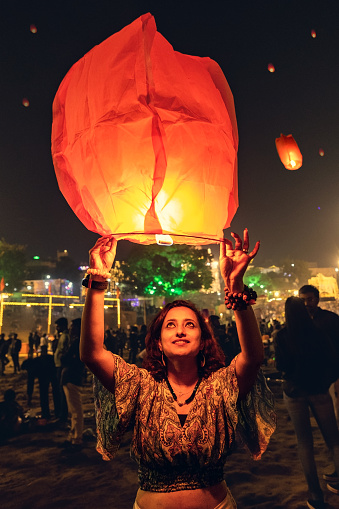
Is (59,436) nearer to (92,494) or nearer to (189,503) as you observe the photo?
(92,494)

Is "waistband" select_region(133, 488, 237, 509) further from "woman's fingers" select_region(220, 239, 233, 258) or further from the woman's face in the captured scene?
"woman's fingers" select_region(220, 239, 233, 258)

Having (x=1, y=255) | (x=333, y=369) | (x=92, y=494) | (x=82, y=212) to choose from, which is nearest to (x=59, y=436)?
(x=92, y=494)

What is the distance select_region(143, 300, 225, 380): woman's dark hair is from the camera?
90.0 inches

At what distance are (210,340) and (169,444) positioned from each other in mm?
736

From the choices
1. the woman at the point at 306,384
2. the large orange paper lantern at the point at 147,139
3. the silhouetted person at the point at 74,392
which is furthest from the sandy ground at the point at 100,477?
the large orange paper lantern at the point at 147,139

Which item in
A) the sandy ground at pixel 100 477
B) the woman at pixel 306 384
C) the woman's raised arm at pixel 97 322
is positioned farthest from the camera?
the sandy ground at pixel 100 477

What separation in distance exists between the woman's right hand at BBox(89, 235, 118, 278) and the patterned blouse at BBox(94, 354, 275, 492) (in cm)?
63

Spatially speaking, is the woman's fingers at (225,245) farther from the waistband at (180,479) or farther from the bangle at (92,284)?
the waistband at (180,479)

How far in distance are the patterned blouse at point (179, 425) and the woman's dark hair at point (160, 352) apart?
0.06 m

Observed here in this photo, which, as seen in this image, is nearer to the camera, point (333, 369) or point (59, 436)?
point (333, 369)

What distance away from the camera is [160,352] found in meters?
2.39

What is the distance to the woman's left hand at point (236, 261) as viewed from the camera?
1985 mm

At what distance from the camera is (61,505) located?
4223mm

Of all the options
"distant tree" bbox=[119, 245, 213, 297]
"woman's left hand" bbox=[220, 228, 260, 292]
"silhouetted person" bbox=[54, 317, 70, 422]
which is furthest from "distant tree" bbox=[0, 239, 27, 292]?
"woman's left hand" bbox=[220, 228, 260, 292]
